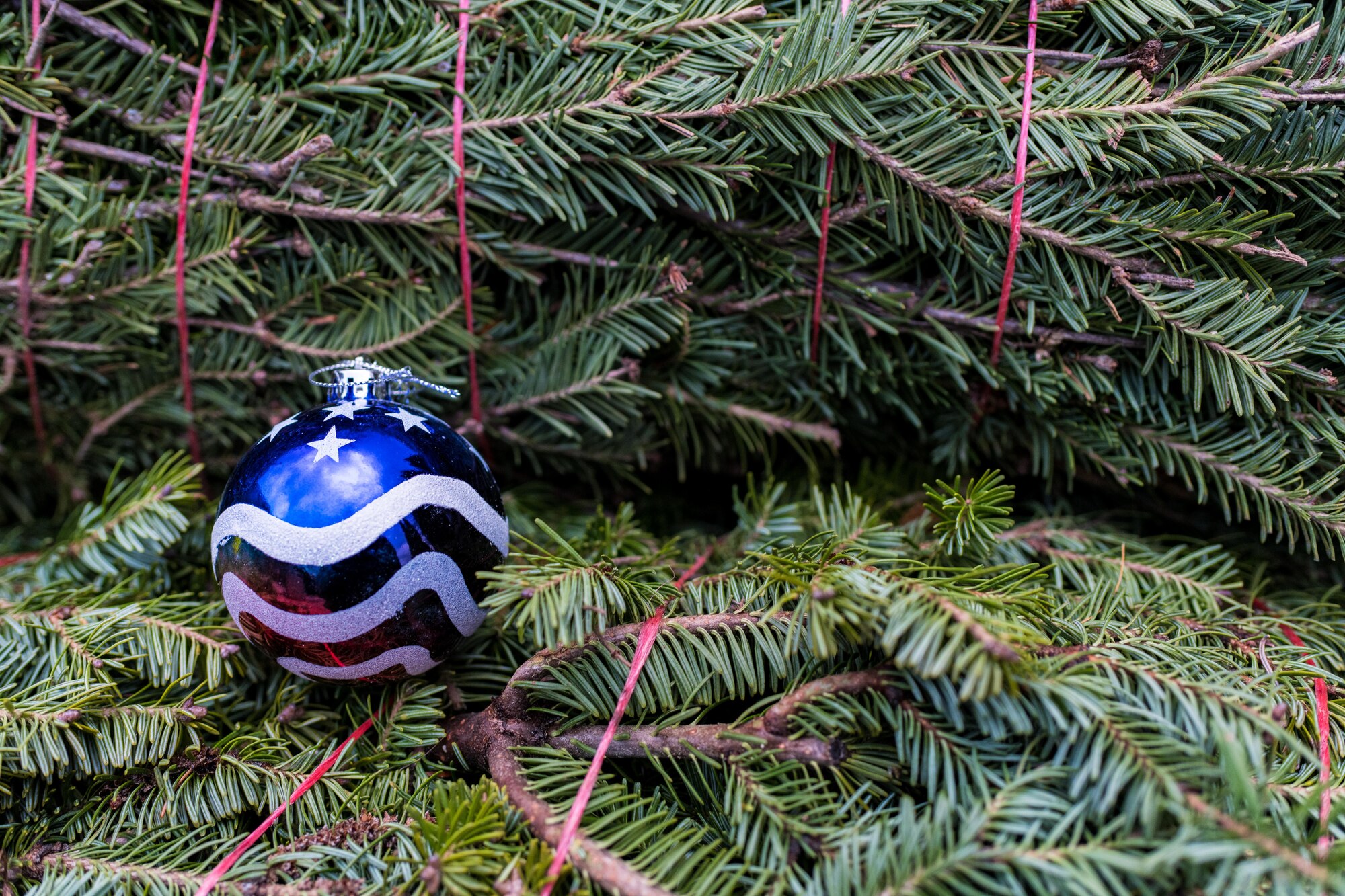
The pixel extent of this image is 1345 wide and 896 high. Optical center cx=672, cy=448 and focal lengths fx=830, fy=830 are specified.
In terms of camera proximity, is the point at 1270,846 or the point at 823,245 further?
the point at 823,245

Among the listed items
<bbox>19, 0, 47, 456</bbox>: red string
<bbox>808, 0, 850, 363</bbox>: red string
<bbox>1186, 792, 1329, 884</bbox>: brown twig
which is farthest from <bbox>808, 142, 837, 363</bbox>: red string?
<bbox>19, 0, 47, 456</bbox>: red string

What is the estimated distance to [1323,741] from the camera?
622mm

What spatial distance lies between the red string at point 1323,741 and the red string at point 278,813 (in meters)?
0.70

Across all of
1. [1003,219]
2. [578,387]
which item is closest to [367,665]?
[578,387]

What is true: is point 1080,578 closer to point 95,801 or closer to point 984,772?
point 984,772

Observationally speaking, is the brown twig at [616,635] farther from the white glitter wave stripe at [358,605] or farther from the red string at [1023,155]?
the red string at [1023,155]

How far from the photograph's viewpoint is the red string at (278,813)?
1.98 feet

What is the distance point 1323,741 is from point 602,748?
1.77ft

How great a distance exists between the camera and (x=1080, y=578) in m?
0.84

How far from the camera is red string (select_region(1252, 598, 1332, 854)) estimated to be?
0.56 m

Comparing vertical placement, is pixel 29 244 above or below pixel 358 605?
above

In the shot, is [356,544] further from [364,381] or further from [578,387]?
[578,387]

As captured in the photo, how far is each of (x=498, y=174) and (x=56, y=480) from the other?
0.72 metres

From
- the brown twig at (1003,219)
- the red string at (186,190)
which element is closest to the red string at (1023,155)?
the brown twig at (1003,219)
